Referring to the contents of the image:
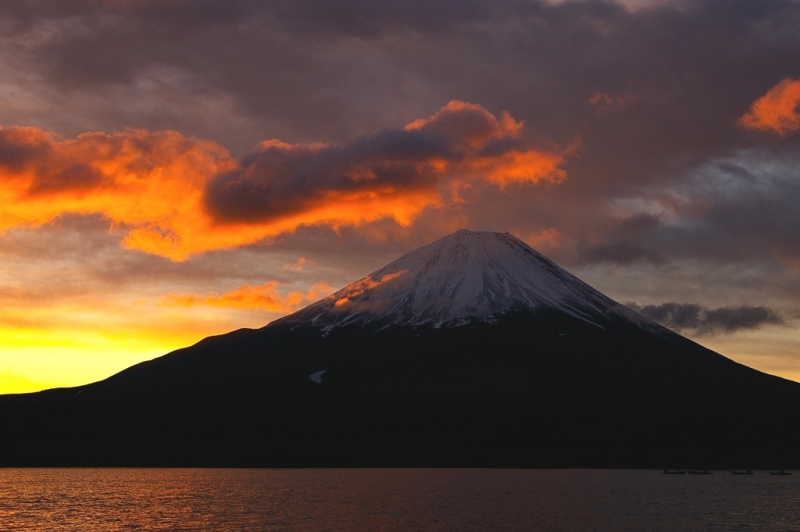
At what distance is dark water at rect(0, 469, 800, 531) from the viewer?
10619 cm

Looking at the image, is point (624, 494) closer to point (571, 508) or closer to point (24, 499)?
point (571, 508)

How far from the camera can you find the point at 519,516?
11481 cm

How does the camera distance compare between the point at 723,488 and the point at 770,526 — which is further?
the point at 723,488

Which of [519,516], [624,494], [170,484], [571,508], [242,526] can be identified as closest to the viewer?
[242,526]

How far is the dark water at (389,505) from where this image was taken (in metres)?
106

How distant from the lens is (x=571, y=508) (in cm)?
12744

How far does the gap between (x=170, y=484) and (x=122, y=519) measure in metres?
70.3

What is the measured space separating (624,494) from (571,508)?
32.3 m

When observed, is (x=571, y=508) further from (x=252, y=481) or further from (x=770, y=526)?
(x=252, y=481)

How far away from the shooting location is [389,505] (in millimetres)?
128875

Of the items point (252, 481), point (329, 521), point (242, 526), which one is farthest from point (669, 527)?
point (252, 481)

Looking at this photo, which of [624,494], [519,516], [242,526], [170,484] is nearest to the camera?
[242,526]

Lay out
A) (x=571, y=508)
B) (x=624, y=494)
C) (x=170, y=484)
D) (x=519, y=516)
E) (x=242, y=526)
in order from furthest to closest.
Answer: (x=170, y=484) < (x=624, y=494) < (x=571, y=508) < (x=519, y=516) < (x=242, y=526)

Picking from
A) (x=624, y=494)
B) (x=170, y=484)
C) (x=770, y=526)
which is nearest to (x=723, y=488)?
(x=624, y=494)
